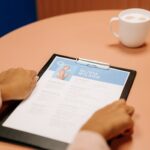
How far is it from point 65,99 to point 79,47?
285mm

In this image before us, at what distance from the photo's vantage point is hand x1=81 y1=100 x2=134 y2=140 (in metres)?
0.70

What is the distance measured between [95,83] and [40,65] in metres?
0.19

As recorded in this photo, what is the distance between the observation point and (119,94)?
2.81 feet

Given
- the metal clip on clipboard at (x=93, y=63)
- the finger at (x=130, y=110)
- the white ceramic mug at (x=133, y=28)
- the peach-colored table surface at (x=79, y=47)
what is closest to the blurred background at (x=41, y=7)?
the peach-colored table surface at (x=79, y=47)

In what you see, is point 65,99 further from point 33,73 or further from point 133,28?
point 133,28

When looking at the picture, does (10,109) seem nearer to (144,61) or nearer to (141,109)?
(141,109)

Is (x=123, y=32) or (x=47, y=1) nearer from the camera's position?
(x=123, y=32)

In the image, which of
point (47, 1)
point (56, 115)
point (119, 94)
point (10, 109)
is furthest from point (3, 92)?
point (47, 1)

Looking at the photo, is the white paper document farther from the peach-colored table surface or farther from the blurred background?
the blurred background

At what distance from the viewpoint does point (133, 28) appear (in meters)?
1.03

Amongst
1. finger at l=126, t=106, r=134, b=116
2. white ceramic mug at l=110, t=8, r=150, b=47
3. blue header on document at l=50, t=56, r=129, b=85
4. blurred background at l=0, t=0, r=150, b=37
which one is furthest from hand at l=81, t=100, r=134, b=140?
blurred background at l=0, t=0, r=150, b=37

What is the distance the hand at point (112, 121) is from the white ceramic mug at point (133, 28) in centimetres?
34

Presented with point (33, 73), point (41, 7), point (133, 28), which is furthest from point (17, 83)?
point (41, 7)

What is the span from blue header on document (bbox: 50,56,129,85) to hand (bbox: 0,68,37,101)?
9 centimetres
